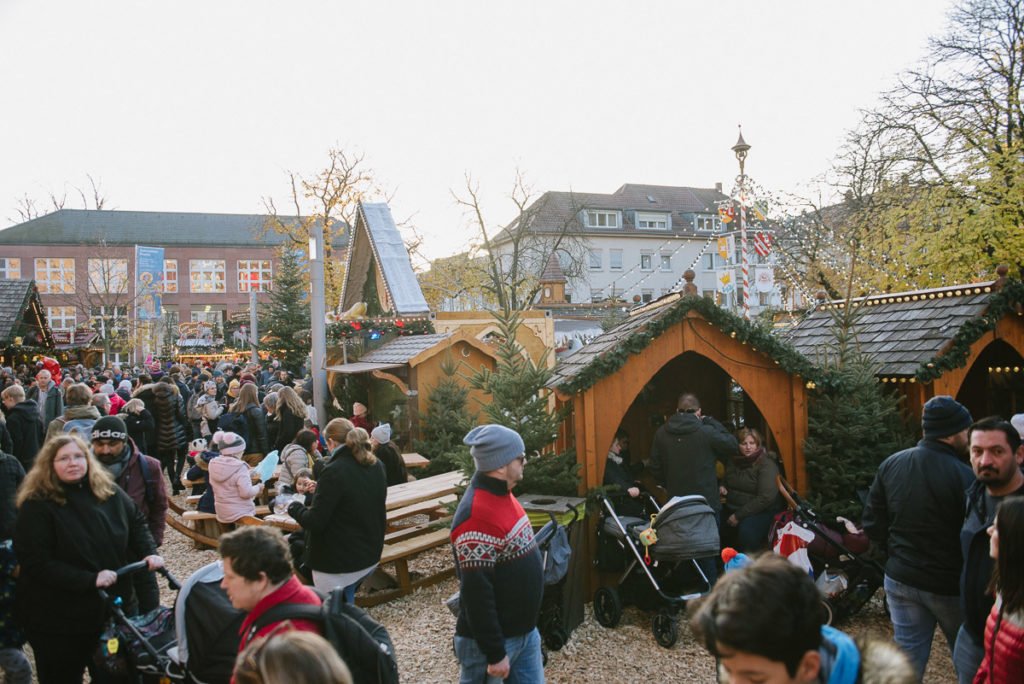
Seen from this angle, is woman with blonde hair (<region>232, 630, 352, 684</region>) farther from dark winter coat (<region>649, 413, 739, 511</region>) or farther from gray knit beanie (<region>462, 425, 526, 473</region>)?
dark winter coat (<region>649, 413, 739, 511</region>)

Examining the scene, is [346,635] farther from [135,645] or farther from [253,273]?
[253,273]

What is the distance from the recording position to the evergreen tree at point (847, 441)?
A: 6.85m

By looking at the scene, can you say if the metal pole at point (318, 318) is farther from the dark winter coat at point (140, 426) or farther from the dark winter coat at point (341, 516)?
the dark winter coat at point (341, 516)

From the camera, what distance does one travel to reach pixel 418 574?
25.9ft

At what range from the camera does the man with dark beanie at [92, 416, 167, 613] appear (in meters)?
5.48

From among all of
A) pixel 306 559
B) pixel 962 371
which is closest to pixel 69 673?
pixel 306 559

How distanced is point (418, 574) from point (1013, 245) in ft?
46.8

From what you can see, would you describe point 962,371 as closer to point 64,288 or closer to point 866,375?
point 866,375

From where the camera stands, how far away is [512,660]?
146 inches

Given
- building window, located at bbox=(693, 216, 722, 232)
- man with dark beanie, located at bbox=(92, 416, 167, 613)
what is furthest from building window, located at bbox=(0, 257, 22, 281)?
man with dark beanie, located at bbox=(92, 416, 167, 613)

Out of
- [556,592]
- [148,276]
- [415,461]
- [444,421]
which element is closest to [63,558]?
[556,592]

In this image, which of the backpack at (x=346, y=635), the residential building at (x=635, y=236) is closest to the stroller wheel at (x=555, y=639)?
the backpack at (x=346, y=635)

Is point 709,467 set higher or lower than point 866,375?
lower

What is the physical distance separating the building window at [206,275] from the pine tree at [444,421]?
58687 mm
